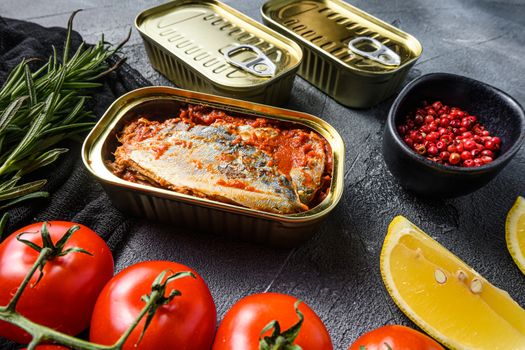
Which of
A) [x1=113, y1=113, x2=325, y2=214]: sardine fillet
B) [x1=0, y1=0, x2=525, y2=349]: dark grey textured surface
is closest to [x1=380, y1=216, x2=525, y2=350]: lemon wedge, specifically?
[x1=0, y1=0, x2=525, y2=349]: dark grey textured surface

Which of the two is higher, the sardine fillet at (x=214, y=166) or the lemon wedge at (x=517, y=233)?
the sardine fillet at (x=214, y=166)

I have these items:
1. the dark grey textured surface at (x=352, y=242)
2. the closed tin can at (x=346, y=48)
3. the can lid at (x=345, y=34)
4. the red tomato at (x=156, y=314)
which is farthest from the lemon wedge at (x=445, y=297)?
the can lid at (x=345, y=34)

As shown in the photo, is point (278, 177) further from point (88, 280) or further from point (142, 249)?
point (88, 280)

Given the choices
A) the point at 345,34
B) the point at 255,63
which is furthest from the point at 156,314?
the point at 345,34

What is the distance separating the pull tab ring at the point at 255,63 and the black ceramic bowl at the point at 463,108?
2.07 feet

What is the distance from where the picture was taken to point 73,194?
1612mm

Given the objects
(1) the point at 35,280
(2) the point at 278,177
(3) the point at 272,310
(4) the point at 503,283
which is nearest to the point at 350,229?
(2) the point at 278,177

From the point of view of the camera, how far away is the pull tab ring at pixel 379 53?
2107 millimetres

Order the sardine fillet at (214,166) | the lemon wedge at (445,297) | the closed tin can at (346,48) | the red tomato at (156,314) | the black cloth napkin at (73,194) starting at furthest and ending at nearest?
the closed tin can at (346,48)
the black cloth napkin at (73,194)
the sardine fillet at (214,166)
the lemon wedge at (445,297)
the red tomato at (156,314)

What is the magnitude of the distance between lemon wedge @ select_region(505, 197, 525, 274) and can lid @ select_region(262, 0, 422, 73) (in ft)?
2.81

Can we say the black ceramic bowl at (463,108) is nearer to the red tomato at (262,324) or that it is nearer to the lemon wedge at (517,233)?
the lemon wedge at (517,233)

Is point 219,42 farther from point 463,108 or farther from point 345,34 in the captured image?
point 463,108

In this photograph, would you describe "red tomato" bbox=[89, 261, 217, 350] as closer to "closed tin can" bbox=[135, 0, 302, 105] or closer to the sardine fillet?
the sardine fillet

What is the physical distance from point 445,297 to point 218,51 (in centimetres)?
151
